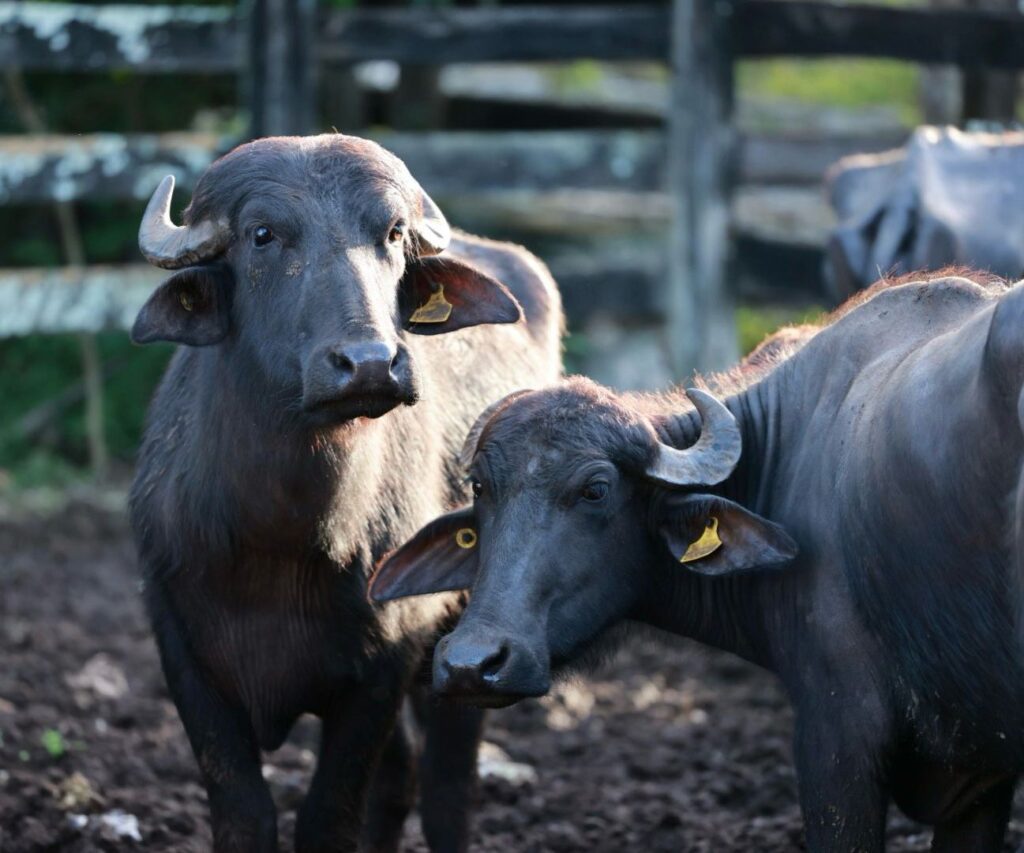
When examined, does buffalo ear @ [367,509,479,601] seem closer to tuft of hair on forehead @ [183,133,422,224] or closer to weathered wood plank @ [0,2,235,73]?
tuft of hair on forehead @ [183,133,422,224]

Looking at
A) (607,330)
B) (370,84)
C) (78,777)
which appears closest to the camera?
(78,777)

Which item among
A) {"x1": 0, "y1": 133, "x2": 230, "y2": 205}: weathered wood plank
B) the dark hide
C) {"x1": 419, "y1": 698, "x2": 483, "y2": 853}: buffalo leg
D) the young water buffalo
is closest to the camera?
the young water buffalo

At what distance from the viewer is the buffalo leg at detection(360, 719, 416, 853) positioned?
253 inches

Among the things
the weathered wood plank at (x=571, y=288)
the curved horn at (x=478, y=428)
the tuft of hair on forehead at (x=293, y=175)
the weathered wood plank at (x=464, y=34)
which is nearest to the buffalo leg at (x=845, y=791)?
the curved horn at (x=478, y=428)

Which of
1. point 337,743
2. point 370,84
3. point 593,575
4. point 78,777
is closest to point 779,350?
point 593,575

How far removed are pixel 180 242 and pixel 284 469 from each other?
774mm

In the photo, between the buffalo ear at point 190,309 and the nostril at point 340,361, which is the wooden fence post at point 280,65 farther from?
the nostril at point 340,361

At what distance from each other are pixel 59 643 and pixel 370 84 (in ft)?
26.1

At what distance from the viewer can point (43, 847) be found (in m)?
6.04

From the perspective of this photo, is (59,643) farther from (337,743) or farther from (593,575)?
(593,575)

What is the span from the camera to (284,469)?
534 cm

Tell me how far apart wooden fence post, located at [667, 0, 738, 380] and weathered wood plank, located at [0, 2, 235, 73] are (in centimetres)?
295

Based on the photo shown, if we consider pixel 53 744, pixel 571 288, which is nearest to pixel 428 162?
pixel 571 288

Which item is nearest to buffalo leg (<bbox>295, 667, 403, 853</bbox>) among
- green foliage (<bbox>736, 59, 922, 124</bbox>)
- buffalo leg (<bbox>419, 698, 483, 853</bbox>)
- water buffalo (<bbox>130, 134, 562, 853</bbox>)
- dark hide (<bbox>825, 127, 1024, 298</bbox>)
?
water buffalo (<bbox>130, 134, 562, 853</bbox>)
